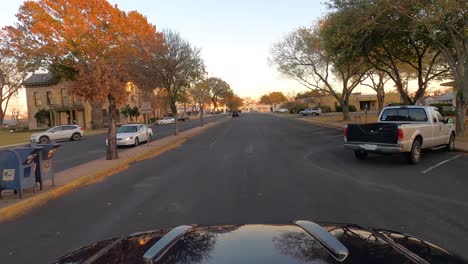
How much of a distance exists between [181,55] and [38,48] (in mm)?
21189

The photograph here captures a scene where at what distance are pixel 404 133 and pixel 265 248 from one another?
11.4m

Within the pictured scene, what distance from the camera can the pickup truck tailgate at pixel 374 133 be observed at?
12.7m

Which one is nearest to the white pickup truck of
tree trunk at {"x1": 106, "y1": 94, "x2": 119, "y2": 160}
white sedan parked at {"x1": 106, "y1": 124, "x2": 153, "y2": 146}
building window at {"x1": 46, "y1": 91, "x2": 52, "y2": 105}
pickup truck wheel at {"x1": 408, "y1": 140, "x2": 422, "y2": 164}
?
pickup truck wheel at {"x1": 408, "y1": 140, "x2": 422, "y2": 164}

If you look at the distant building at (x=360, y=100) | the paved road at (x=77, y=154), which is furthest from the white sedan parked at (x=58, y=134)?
the distant building at (x=360, y=100)

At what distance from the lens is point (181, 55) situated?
1236 inches

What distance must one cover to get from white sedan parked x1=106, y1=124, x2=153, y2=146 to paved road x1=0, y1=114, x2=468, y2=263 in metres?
12.0

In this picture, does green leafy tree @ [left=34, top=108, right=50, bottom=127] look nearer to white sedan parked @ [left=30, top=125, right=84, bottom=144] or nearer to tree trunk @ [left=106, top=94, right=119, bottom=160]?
white sedan parked @ [left=30, top=125, right=84, bottom=144]

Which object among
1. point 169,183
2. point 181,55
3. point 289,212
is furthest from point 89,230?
point 181,55

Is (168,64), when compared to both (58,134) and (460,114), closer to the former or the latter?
(58,134)

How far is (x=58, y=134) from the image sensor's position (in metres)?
35.6

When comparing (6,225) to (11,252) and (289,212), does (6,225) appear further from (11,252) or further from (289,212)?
(289,212)

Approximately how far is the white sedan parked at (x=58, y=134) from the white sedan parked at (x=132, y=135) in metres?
11.9

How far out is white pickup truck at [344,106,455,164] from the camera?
12.6 meters

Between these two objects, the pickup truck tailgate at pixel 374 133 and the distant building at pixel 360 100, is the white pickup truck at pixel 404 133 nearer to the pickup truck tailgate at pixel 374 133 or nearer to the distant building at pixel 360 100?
the pickup truck tailgate at pixel 374 133
